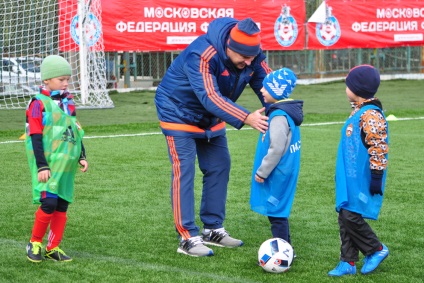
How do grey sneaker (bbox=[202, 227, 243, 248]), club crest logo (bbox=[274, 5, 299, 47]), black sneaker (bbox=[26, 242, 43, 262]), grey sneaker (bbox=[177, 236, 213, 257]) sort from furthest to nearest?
club crest logo (bbox=[274, 5, 299, 47]) → grey sneaker (bbox=[202, 227, 243, 248]) → grey sneaker (bbox=[177, 236, 213, 257]) → black sneaker (bbox=[26, 242, 43, 262])

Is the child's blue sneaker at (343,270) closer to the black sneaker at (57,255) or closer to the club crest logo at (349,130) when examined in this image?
the club crest logo at (349,130)

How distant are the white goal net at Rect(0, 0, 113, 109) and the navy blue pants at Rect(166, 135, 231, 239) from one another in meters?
11.0

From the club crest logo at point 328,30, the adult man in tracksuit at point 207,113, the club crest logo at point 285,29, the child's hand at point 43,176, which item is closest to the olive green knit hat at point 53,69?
the child's hand at point 43,176

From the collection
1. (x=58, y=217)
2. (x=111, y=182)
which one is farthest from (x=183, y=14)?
(x=58, y=217)

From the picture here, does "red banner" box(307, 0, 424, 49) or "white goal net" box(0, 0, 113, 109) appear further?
"red banner" box(307, 0, 424, 49)

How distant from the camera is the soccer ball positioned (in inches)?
223

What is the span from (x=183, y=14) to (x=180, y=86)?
1387 centimetres

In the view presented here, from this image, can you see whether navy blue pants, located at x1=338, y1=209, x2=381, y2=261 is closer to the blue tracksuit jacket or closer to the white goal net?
the blue tracksuit jacket

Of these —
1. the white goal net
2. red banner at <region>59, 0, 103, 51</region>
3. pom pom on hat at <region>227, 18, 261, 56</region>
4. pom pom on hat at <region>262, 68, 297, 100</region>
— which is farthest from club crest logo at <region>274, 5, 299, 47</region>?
pom pom on hat at <region>262, 68, 297, 100</region>

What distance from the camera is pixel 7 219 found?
743 centimetres

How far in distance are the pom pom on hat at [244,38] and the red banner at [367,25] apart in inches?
640

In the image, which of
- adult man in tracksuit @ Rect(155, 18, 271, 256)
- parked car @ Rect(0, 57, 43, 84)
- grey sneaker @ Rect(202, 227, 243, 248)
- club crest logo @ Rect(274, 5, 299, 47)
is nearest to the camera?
adult man in tracksuit @ Rect(155, 18, 271, 256)

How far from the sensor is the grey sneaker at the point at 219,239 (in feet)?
21.5

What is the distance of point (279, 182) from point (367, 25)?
1775 cm
